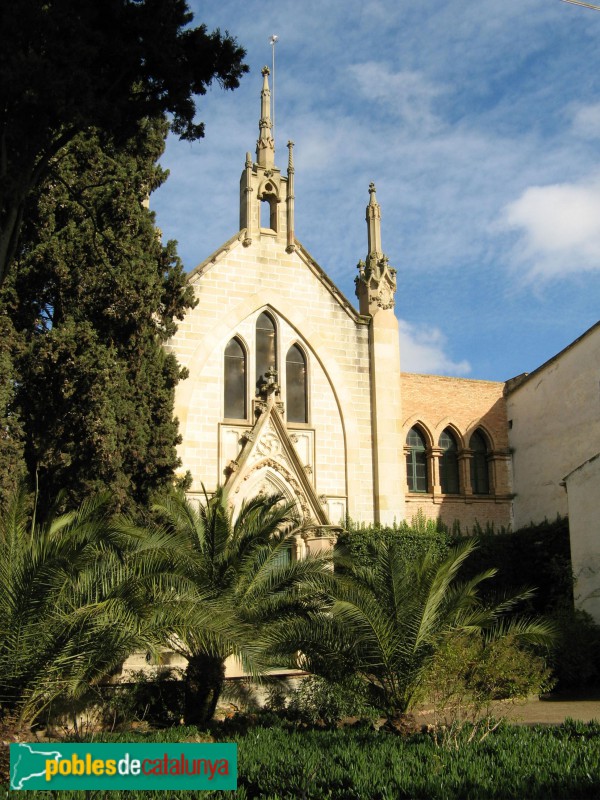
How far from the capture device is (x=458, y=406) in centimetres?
2812

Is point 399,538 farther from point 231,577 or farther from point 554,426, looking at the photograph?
point 231,577

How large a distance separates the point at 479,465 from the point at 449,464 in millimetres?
1126

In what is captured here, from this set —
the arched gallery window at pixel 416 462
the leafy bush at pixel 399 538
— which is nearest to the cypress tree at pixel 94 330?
the leafy bush at pixel 399 538

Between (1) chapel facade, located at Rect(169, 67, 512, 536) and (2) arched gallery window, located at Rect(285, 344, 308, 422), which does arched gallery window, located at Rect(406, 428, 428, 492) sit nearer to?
(1) chapel facade, located at Rect(169, 67, 512, 536)

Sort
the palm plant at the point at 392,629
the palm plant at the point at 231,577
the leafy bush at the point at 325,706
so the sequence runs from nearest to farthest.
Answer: the palm plant at the point at 392,629 < the palm plant at the point at 231,577 < the leafy bush at the point at 325,706

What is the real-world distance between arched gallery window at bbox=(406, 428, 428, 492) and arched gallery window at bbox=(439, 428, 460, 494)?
563 mm

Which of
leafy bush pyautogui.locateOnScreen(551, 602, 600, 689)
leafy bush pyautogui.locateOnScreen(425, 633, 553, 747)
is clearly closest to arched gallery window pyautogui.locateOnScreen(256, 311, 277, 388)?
leafy bush pyautogui.locateOnScreen(551, 602, 600, 689)

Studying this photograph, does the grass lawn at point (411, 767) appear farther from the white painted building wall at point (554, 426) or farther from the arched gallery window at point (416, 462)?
the arched gallery window at point (416, 462)

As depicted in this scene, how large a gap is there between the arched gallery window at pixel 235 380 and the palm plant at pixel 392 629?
9580mm

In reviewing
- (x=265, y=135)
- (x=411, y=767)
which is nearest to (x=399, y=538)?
(x=265, y=135)

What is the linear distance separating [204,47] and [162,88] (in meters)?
0.83

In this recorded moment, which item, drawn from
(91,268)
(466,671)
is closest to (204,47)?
(91,268)

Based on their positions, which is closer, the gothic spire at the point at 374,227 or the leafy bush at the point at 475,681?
the leafy bush at the point at 475,681

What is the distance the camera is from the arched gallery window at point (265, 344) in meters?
23.8
